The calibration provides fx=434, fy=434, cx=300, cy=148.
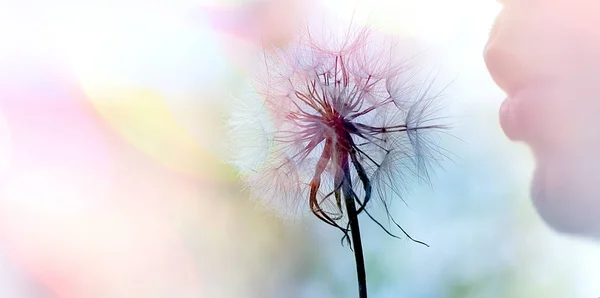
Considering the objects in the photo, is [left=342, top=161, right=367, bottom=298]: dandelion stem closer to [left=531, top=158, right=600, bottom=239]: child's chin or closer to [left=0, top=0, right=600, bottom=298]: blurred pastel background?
[left=0, top=0, right=600, bottom=298]: blurred pastel background

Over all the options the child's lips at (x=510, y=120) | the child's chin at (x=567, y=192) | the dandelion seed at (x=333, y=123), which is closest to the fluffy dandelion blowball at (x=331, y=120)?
the dandelion seed at (x=333, y=123)

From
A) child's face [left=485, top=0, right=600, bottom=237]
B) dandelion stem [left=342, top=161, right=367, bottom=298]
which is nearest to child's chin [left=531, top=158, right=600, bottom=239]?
child's face [left=485, top=0, right=600, bottom=237]

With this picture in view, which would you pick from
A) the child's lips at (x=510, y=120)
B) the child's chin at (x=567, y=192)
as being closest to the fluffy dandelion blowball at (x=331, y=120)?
the child's lips at (x=510, y=120)

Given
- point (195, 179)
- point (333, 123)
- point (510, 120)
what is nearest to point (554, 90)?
point (510, 120)

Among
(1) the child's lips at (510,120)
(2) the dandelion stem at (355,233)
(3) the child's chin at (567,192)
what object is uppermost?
(1) the child's lips at (510,120)

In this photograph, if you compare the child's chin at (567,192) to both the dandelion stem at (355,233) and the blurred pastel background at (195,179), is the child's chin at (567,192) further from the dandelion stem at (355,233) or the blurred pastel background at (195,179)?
the dandelion stem at (355,233)

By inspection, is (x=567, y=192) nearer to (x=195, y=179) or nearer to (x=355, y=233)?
(x=355, y=233)

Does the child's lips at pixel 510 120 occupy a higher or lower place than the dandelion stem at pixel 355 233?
higher
